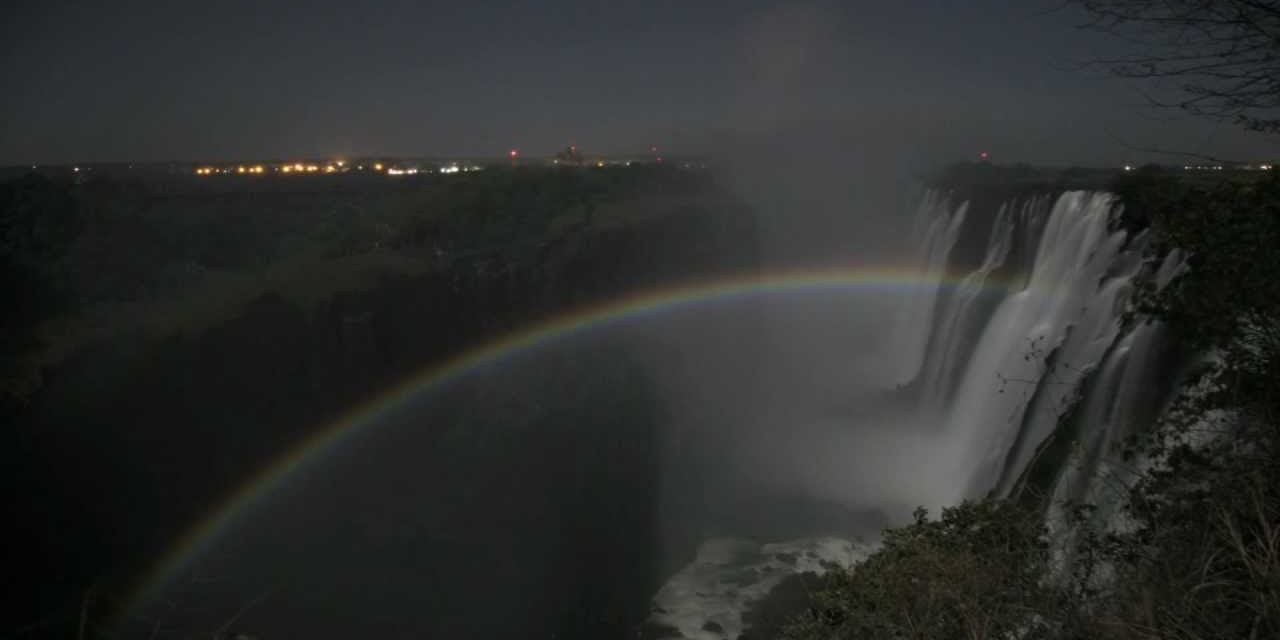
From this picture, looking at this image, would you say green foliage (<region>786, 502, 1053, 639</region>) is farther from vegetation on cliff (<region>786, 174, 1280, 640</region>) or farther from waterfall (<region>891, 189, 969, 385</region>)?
waterfall (<region>891, 189, 969, 385</region>)

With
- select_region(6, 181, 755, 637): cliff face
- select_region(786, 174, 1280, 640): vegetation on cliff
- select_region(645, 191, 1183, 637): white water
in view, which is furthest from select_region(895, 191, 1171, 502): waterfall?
select_region(6, 181, 755, 637): cliff face

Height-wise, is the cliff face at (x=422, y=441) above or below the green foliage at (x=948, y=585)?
below

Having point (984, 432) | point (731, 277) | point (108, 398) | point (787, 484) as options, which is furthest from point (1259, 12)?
point (731, 277)

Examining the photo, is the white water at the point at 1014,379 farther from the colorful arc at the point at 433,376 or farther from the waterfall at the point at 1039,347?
the colorful arc at the point at 433,376

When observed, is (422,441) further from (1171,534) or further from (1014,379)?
(1171,534)

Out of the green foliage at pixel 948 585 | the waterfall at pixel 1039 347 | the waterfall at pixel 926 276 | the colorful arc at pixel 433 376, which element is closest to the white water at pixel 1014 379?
the waterfall at pixel 1039 347
